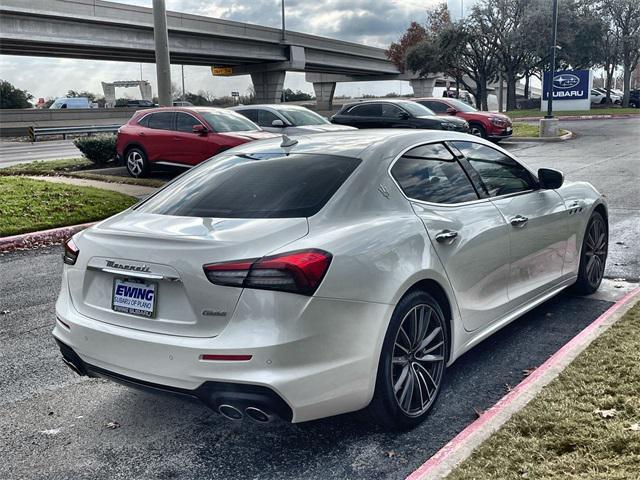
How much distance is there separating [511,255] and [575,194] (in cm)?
142

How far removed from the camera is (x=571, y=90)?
4291 centimetres

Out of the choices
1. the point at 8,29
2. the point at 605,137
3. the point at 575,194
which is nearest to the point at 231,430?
the point at 575,194

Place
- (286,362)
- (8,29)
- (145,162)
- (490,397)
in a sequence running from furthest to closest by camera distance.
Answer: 1. (8,29)
2. (145,162)
3. (490,397)
4. (286,362)

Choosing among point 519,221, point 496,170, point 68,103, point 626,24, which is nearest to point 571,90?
point 626,24

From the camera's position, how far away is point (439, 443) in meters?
3.57

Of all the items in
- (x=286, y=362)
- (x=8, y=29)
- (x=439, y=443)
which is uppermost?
(x=8, y=29)

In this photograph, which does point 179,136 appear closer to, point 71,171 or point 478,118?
point 71,171

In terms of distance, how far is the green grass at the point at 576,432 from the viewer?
2.96 m

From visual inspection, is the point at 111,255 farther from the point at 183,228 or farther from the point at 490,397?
the point at 490,397

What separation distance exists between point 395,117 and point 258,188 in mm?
17809

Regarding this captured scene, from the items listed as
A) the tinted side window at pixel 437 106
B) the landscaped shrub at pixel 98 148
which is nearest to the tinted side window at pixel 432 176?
the landscaped shrub at pixel 98 148

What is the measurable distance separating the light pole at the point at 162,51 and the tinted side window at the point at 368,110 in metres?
6.66

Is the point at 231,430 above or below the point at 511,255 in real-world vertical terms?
below

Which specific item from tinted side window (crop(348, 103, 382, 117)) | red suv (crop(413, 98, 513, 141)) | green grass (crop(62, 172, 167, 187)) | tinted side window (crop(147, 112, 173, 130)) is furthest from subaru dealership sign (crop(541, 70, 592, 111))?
green grass (crop(62, 172, 167, 187))
